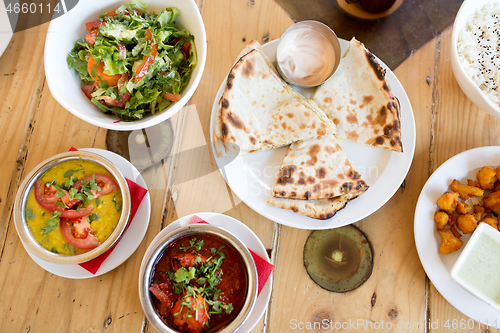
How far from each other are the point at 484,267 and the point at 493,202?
1.40 feet

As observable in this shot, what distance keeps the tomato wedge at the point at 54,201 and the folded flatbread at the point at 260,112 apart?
0.84 metres

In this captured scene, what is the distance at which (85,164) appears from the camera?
75.1 inches

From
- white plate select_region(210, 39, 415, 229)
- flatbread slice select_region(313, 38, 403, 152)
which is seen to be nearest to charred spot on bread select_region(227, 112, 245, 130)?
white plate select_region(210, 39, 415, 229)

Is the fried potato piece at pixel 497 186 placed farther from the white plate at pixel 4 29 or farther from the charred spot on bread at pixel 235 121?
the white plate at pixel 4 29

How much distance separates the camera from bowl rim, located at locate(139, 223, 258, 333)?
165 centimetres

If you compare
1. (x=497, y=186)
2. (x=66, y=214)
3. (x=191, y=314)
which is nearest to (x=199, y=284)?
(x=191, y=314)

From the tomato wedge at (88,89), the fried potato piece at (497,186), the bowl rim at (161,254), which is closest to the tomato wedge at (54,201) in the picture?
the bowl rim at (161,254)

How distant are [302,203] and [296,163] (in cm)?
26

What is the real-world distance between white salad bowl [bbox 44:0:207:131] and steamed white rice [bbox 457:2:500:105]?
67.0 inches

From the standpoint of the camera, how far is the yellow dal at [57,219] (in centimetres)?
179

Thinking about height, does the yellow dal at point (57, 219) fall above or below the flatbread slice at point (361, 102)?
below

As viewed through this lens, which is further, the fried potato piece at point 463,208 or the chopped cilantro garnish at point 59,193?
the fried potato piece at point 463,208

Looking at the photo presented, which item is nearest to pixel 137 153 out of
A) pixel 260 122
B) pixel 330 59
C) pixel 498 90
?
pixel 260 122

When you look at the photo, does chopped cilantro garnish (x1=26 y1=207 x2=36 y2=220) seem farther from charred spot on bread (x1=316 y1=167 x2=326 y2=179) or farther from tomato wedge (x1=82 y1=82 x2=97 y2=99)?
charred spot on bread (x1=316 y1=167 x2=326 y2=179)
